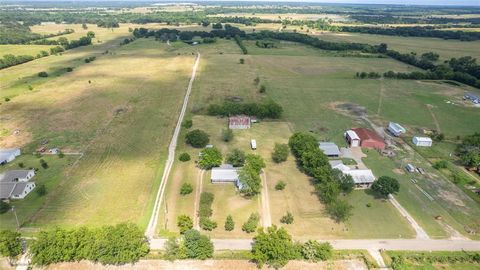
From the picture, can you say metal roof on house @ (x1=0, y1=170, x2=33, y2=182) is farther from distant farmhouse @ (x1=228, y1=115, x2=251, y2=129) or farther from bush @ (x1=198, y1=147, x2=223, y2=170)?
distant farmhouse @ (x1=228, y1=115, x2=251, y2=129)

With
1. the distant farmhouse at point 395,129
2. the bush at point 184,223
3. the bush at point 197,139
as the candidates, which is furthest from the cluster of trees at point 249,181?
the distant farmhouse at point 395,129

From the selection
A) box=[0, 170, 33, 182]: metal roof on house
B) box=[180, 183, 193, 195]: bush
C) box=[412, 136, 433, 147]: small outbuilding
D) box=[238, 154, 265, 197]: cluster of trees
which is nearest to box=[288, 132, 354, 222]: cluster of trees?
box=[238, 154, 265, 197]: cluster of trees

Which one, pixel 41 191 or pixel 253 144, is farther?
pixel 253 144

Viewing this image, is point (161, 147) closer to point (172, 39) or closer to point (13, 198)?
point (13, 198)

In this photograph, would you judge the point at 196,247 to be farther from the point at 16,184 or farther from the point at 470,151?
the point at 470,151

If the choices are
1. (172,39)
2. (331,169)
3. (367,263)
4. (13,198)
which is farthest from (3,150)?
(172,39)

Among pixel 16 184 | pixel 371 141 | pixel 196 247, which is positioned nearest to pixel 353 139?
pixel 371 141

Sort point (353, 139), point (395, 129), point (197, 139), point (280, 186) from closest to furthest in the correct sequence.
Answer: point (280, 186)
point (197, 139)
point (353, 139)
point (395, 129)
